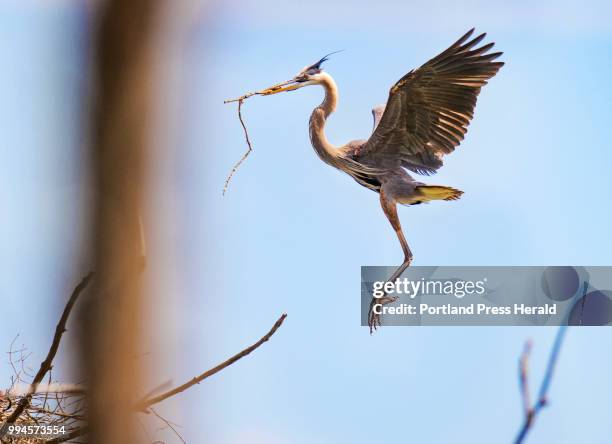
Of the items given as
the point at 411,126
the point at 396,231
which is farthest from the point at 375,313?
the point at 411,126

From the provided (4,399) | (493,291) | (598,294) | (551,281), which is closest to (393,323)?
(493,291)

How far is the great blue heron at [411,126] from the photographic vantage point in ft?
26.2

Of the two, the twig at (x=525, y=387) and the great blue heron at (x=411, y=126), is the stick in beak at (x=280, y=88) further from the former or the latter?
the twig at (x=525, y=387)

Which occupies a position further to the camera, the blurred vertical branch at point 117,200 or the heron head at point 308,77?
the heron head at point 308,77

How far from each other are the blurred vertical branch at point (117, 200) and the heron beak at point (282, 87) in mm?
6570

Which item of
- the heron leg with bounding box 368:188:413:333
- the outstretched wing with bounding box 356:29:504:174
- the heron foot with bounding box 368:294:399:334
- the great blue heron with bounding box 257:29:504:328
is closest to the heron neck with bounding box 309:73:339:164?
the great blue heron with bounding box 257:29:504:328

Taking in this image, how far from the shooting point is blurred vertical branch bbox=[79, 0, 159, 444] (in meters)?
1.04

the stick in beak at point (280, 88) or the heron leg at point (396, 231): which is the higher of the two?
the stick in beak at point (280, 88)

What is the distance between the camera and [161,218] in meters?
1.10

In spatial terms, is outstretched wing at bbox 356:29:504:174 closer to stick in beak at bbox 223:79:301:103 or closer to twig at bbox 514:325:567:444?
stick in beak at bbox 223:79:301:103

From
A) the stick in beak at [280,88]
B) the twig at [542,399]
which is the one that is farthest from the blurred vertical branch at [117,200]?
the stick in beak at [280,88]

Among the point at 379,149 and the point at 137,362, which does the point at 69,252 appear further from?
the point at 379,149

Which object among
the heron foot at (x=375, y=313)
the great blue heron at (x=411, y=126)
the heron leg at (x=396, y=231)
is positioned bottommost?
the heron foot at (x=375, y=313)

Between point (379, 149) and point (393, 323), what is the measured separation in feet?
5.10
